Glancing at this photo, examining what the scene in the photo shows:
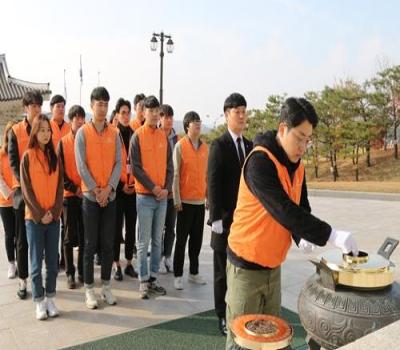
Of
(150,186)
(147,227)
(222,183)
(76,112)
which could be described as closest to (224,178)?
(222,183)

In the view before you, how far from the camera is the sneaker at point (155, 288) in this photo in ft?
14.5

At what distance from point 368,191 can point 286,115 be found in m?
11.4

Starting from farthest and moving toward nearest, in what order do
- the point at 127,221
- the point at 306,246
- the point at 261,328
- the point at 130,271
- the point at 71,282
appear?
1. the point at 127,221
2. the point at 130,271
3. the point at 71,282
4. the point at 306,246
5. the point at 261,328

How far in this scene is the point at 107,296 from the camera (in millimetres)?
4148

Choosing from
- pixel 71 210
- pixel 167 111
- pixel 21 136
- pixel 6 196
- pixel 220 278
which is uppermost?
pixel 167 111

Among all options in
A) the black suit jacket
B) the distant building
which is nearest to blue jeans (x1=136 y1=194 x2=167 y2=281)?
the black suit jacket

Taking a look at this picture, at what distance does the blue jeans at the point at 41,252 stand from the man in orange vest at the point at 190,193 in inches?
51.2

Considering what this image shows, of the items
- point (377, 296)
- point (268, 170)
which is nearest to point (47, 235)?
point (268, 170)

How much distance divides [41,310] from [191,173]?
80.5 inches

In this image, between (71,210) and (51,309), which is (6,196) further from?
(51,309)

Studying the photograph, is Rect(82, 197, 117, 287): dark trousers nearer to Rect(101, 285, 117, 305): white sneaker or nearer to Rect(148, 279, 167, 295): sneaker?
Rect(101, 285, 117, 305): white sneaker

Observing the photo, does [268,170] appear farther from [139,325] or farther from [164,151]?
[164,151]

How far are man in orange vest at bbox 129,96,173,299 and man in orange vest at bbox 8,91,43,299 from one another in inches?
44.2

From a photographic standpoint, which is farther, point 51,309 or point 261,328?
point 51,309
